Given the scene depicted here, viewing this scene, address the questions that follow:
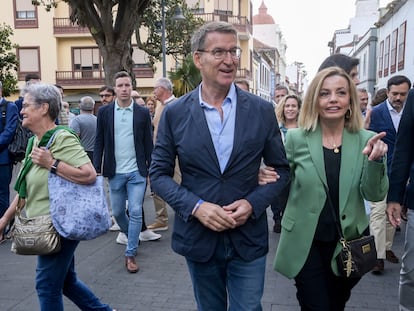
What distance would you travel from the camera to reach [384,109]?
524 centimetres

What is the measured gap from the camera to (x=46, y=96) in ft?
9.80

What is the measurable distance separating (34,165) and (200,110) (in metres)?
1.28

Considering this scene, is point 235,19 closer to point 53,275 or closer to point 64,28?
point 64,28

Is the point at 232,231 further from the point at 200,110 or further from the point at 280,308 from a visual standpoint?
the point at 280,308

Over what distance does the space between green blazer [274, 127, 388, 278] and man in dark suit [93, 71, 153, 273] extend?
2553 millimetres

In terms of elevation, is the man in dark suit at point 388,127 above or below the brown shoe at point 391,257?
above

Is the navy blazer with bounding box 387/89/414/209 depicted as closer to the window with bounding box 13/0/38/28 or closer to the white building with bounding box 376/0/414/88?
the white building with bounding box 376/0/414/88

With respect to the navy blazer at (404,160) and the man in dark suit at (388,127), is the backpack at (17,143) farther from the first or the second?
the navy blazer at (404,160)

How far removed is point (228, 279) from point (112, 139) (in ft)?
9.64

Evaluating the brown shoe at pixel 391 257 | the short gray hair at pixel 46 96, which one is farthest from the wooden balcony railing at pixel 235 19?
the short gray hair at pixel 46 96

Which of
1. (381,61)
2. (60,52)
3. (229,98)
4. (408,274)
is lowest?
(408,274)

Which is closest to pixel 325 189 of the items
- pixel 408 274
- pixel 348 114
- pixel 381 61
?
pixel 348 114

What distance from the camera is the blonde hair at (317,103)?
278 cm

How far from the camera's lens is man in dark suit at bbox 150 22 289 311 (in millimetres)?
2375
